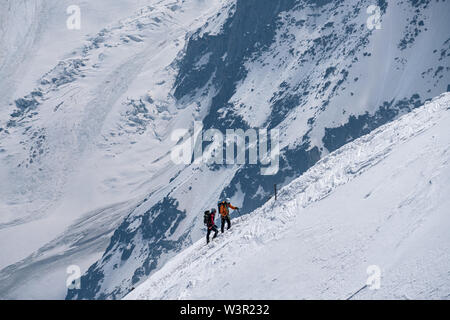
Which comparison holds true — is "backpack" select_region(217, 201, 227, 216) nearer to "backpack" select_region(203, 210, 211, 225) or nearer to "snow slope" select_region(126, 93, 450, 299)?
"backpack" select_region(203, 210, 211, 225)

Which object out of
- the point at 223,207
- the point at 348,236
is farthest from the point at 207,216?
the point at 348,236

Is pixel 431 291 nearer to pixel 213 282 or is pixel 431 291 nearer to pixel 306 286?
pixel 306 286

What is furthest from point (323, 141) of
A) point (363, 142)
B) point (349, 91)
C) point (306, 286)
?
point (306, 286)

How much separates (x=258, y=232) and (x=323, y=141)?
17080cm

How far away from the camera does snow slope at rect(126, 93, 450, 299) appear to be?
70.6ft

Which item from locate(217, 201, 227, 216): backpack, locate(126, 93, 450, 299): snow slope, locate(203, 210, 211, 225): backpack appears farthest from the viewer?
locate(203, 210, 211, 225): backpack

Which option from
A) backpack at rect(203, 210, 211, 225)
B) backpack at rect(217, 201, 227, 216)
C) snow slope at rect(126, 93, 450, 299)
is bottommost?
snow slope at rect(126, 93, 450, 299)

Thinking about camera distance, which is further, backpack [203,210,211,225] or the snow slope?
backpack [203,210,211,225]

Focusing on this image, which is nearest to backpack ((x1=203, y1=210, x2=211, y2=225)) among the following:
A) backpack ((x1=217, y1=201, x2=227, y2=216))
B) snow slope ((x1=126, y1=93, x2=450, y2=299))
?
backpack ((x1=217, y1=201, x2=227, y2=216))

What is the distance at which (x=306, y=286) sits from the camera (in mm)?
22453

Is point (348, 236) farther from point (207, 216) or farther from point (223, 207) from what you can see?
point (207, 216)

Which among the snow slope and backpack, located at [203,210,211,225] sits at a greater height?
backpack, located at [203,210,211,225]

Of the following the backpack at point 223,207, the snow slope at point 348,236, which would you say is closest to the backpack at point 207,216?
the backpack at point 223,207
